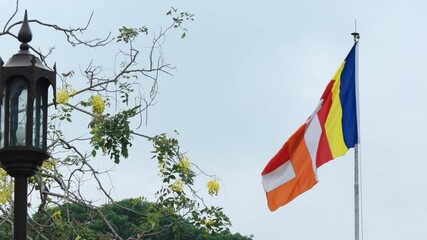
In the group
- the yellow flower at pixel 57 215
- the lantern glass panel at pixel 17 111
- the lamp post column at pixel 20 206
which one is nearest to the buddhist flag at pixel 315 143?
the yellow flower at pixel 57 215

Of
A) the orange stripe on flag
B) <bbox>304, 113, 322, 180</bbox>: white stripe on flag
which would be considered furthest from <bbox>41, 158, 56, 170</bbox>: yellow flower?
<bbox>304, 113, 322, 180</bbox>: white stripe on flag

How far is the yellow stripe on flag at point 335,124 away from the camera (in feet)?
49.9

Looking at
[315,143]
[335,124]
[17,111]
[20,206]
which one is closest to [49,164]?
[315,143]

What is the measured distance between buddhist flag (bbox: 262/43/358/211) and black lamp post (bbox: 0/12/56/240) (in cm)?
790

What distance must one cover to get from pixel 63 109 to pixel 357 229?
11.4ft

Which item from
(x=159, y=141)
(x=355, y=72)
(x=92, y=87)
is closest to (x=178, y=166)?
(x=159, y=141)

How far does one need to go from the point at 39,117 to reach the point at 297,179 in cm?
816

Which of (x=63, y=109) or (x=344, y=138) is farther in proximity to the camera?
(x=344, y=138)

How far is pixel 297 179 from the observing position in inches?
604

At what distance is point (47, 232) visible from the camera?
508 inches

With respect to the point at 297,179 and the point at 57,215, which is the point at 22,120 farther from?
the point at 297,179

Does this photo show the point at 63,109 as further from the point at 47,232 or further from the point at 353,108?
the point at 353,108

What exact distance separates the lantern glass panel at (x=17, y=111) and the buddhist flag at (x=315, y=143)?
7.99 m

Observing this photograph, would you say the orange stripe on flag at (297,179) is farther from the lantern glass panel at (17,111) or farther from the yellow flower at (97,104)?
the lantern glass panel at (17,111)
